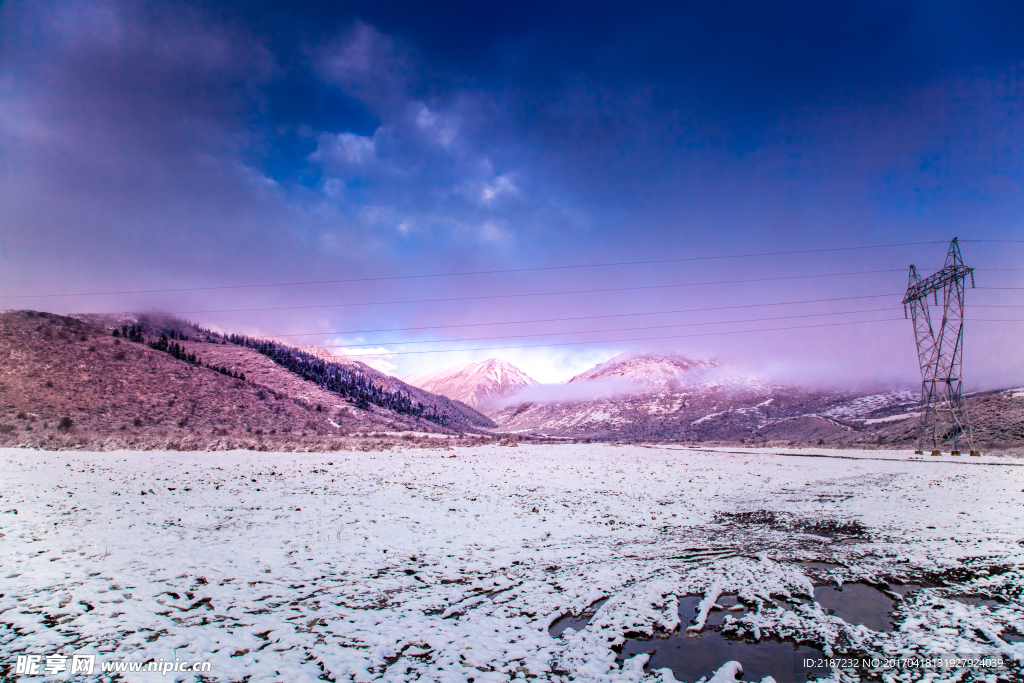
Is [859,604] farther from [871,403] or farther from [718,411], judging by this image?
[718,411]

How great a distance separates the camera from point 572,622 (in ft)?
26.4

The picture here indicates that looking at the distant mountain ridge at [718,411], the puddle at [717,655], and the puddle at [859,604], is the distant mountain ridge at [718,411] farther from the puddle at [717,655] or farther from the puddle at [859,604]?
the puddle at [717,655]

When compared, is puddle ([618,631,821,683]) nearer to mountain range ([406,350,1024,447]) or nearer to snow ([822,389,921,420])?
mountain range ([406,350,1024,447])

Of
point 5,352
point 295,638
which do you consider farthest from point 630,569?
point 5,352

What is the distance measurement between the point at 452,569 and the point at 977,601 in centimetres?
1118

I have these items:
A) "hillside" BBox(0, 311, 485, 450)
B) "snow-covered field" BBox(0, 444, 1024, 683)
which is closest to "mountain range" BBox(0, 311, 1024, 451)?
"hillside" BBox(0, 311, 485, 450)

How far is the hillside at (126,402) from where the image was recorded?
4094cm

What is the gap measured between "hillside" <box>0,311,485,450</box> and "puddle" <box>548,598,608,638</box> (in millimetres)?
40544

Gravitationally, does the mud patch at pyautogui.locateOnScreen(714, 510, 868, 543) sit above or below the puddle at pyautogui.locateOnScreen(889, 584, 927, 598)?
below

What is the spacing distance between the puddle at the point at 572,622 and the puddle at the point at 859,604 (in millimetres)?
4719

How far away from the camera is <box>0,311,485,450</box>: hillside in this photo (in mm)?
40938

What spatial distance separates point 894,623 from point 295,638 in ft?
→ 34.9

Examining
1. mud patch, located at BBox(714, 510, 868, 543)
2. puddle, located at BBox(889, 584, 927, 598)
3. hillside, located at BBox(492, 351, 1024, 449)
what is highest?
hillside, located at BBox(492, 351, 1024, 449)

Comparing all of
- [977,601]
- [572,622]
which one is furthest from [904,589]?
[572,622]
